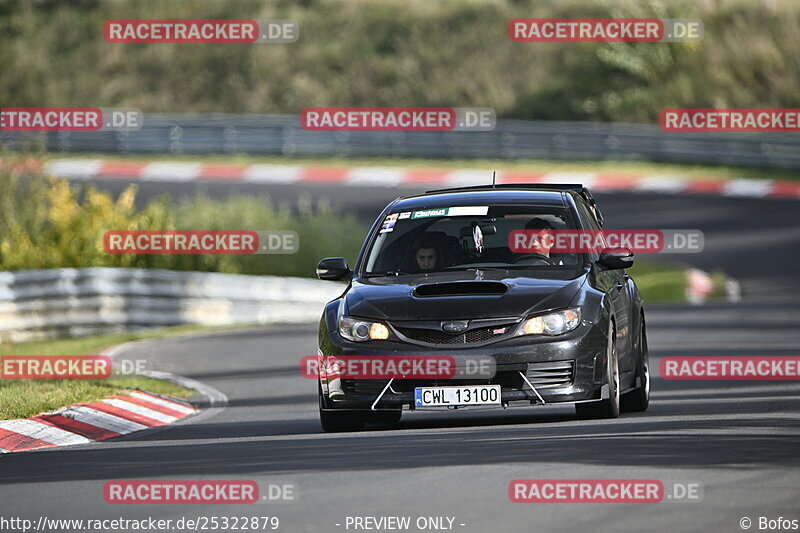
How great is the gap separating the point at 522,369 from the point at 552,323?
415 mm

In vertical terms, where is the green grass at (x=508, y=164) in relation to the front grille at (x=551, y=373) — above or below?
above

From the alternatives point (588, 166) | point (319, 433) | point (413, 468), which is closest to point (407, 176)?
point (588, 166)

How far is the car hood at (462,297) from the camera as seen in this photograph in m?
11.5

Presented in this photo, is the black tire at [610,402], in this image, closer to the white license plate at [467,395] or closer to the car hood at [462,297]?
the car hood at [462,297]

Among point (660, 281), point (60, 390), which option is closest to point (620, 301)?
point (60, 390)

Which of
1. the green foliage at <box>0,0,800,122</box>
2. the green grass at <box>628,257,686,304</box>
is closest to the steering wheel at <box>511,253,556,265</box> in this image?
the green grass at <box>628,257,686,304</box>

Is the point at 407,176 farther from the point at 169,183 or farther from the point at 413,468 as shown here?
the point at 413,468

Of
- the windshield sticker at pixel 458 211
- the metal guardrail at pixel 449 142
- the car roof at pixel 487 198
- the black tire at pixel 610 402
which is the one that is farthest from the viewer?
the metal guardrail at pixel 449 142

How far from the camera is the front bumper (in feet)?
→ 37.4

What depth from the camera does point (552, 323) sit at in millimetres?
11609

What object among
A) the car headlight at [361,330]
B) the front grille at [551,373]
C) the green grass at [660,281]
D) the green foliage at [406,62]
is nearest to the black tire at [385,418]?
the car headlight at [361,330]

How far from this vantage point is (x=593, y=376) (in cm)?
1167

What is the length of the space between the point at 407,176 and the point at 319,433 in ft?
92.5

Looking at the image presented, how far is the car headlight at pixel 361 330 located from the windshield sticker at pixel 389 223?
1305mm
